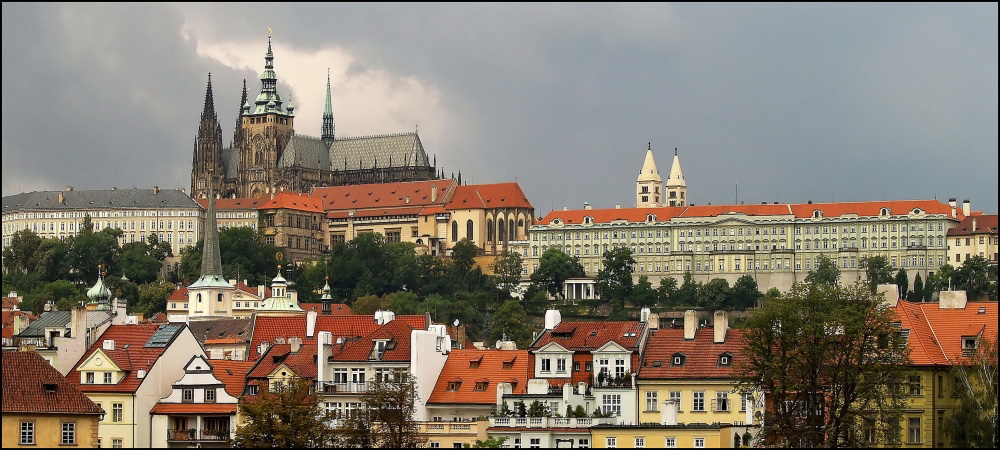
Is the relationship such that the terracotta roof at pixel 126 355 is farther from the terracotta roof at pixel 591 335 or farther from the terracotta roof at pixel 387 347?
the terracotta roof at pixel 591 335

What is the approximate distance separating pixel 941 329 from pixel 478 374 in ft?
48.4

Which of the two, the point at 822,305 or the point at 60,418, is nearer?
the point at 60,418

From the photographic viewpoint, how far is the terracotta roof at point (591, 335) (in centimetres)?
7550

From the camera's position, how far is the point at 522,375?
75.4m

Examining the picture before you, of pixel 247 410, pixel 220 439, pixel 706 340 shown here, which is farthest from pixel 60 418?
pixel 706 340

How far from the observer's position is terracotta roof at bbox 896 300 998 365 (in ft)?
231

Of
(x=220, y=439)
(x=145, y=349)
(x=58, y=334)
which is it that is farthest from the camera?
(x=58, y=334)

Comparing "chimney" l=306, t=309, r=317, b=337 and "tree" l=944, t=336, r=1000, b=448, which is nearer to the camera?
"tree" l=944, t=336, r=1000, b=448

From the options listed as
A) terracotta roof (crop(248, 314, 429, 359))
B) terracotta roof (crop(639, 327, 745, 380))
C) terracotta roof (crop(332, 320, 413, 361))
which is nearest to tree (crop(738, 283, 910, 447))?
terracotta roof (crop(639, 327, 745, 380))

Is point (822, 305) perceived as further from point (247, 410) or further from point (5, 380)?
point (5, 380)

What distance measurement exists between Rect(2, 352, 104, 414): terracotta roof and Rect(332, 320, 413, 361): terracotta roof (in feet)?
51.5

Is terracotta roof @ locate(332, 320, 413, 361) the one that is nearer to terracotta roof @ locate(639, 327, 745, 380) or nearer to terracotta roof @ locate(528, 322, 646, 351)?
terracotta roof @ locate(528, 322, 646, 351)

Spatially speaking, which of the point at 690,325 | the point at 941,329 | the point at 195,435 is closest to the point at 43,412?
the point at 195,435

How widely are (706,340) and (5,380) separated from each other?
22571 mm
